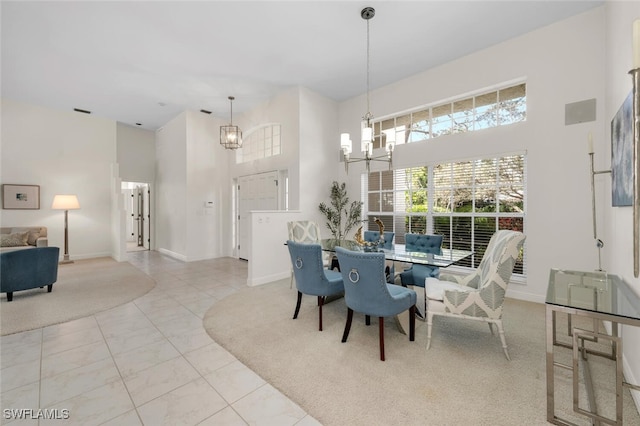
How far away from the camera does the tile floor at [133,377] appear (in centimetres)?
160

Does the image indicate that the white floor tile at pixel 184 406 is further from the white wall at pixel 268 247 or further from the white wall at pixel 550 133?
the white wall at pixel 550 133

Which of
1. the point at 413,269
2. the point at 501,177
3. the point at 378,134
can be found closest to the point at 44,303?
the point at 413,269

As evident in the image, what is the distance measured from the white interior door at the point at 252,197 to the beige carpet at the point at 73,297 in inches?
81.5

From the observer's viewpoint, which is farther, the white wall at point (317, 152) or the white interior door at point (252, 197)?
the white interior door at point (252, 197)

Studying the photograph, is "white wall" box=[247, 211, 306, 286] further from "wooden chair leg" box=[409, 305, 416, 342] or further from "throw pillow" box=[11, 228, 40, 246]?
"throw pillow" box=[11, 228, 40, 246]

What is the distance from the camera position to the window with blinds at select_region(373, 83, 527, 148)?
12.2ft

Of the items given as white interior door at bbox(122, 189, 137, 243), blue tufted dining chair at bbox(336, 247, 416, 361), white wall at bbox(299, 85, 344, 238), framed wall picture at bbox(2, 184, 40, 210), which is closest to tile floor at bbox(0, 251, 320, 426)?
blue tufted dining chair at bbox(336, 247, 416, 361)

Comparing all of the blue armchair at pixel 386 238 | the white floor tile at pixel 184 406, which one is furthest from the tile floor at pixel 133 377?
the blue armchair at pixel 386 238

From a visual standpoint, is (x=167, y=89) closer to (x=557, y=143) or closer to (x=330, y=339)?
(x=330, y=339)

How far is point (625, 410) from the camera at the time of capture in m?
1.62

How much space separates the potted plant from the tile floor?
2.96 metres

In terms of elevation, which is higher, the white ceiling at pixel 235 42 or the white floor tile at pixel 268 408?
the white ceiling at pixel 235 42

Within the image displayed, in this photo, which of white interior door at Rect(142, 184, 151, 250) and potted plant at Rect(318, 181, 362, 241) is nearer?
potted plant at Rect(318, 181, 362, 241)

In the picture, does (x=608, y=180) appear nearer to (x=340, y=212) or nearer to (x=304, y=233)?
(x=304, y=233)
